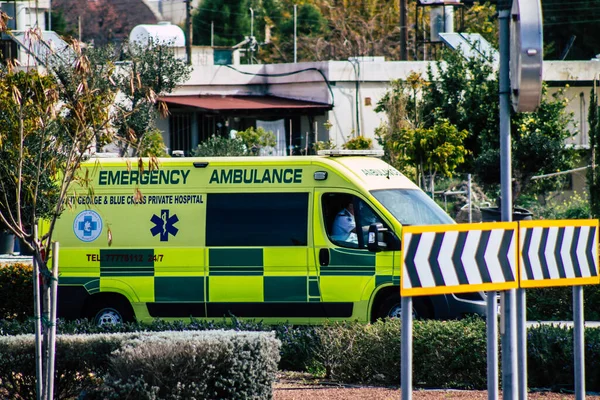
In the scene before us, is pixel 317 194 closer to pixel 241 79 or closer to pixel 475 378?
pixel 475 378

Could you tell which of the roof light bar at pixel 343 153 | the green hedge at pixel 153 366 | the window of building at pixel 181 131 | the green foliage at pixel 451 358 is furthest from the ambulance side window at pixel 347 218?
the window of building at pixel 181 131

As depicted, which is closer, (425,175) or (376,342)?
(376,342)

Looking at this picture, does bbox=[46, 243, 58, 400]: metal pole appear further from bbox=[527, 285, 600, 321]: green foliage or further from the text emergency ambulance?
bbox=[527, 285, 600, 321]: green foliage

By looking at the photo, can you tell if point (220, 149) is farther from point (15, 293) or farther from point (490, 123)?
point (15, 293)

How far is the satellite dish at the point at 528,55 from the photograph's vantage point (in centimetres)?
585

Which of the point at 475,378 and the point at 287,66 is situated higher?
the point at 287,66

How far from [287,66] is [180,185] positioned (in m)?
18.7

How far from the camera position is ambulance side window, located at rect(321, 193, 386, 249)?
11539 millimetres

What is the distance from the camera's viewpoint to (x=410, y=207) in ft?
39.0

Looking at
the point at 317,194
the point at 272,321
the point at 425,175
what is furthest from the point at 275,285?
the point at 425,175

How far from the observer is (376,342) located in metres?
9.19

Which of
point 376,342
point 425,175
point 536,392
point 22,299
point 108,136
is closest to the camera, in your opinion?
point 108,136

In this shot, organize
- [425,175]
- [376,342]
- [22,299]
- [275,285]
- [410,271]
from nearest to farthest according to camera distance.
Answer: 1. [410,271]
2. [376,342]
3. [275,285]
4. [22,299]
5. [425,175]

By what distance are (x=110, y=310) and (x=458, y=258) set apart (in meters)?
7.23
